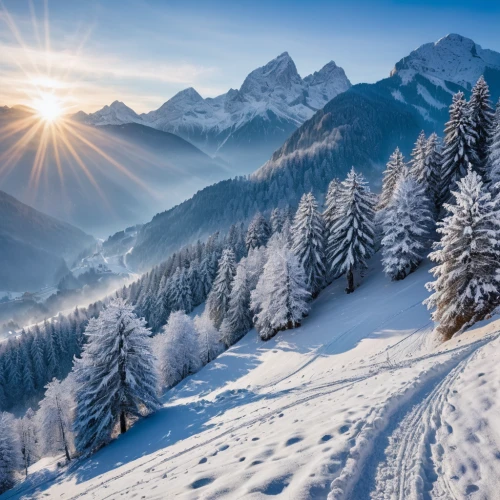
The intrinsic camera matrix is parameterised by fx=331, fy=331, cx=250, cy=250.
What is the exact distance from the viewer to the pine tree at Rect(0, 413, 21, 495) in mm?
34844

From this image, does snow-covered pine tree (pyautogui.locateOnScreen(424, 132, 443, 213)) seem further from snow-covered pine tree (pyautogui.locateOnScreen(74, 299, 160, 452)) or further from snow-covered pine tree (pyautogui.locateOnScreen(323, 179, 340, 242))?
snow-covered pine tree (pyautogui.locateOnScreen(74, 299, 160, 452))

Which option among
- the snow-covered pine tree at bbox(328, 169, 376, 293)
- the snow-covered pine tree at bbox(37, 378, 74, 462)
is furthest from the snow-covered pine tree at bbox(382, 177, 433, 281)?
the snow-covered pine tree at bbox(37, 378, 74, 462)


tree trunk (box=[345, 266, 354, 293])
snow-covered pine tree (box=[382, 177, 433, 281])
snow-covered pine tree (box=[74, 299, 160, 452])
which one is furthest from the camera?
tree trunk (box=[345, 266, 354, 293])

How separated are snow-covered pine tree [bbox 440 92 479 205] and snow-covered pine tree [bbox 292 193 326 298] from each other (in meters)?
15.8

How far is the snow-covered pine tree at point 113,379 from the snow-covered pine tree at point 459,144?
3632 cm

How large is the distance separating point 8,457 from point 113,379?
74.3 feet

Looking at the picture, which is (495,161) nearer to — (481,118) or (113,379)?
(481,118)

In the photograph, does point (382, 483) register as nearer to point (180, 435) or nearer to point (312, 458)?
point (312, 458)

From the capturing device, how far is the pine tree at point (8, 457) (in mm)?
34844

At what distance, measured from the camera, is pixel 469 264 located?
64.4 ft

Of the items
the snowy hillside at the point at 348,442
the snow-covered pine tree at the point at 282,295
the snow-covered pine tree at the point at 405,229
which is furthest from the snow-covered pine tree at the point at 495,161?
the snow-covered pine tree at the point at 282,295

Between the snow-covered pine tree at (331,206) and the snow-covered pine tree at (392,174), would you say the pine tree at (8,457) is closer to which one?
the snow-covered pine tree at (331,206)

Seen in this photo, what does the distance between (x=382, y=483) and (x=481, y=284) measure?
16.8m

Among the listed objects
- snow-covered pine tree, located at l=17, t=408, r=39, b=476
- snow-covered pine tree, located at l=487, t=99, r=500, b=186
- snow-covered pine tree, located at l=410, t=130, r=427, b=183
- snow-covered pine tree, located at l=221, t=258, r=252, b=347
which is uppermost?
snow-covered pine tree, located at l=410, t=130, r=427, b=183
